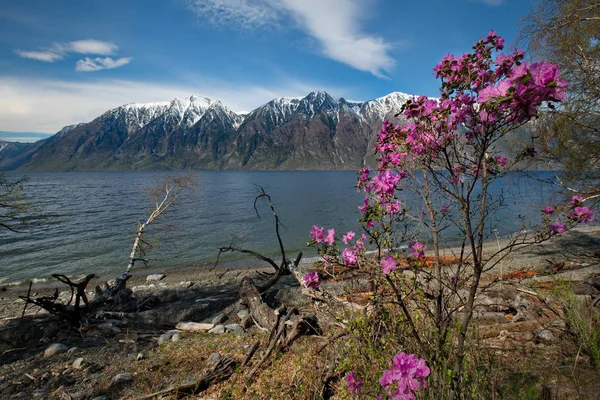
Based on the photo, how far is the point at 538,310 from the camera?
6672 millimetres

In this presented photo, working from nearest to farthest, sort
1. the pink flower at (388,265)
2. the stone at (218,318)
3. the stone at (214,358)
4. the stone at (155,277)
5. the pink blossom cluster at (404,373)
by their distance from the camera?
the pink blossom cluster at (404,373), the pink flower at (388,265), the stone at (214,358), the stone at (218,318), the stone at (155,277)

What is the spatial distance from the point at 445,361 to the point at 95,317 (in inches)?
445

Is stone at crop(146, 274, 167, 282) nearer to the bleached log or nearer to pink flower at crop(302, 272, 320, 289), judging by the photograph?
the bleached log

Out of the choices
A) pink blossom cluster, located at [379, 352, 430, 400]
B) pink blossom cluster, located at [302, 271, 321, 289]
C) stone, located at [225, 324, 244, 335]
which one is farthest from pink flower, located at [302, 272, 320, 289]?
stone, located at [225, 324, 244, 335]

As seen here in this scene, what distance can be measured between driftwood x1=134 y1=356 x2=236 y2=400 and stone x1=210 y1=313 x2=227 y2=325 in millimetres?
3903

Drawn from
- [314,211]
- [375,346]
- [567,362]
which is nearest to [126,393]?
[375,346]

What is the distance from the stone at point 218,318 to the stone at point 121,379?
4062 mm

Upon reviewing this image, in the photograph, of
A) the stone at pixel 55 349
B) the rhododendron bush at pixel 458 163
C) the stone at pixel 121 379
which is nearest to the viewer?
the rhododendron bush at pixel 458 163

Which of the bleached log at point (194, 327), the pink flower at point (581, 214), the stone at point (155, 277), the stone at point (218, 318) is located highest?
the pink flower at point (581, 214)

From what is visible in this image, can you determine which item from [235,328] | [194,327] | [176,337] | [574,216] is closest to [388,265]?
[574,216]

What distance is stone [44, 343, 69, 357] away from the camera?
719cm

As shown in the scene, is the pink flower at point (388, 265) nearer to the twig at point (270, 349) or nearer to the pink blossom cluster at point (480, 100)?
the pink blossom cluster at point (480, 100)

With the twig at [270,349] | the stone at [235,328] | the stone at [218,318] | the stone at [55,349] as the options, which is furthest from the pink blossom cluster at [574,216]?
the stone at [55,349]

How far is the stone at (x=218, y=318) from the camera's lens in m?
10.1
